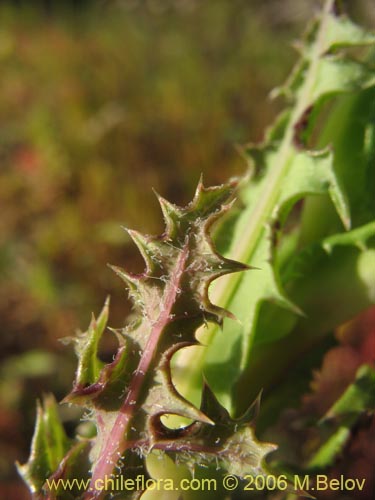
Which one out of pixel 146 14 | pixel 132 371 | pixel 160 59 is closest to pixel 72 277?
pixel 132 371

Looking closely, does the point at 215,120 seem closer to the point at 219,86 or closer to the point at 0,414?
the point at 219,86

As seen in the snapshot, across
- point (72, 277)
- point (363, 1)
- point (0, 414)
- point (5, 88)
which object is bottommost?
point (0, 414)

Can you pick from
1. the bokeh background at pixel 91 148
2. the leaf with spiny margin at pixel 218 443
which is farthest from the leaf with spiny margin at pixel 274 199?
the bokeh background at pixel 91 148

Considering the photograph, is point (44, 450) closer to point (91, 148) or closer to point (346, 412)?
point (346, 412)

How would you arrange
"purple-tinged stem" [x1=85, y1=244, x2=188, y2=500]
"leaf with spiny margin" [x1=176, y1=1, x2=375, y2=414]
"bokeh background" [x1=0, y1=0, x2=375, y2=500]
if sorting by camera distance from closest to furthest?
"purple-tinged stem" [x1=85, y1=244, x2=188, y2=500], "leaf with spiny margin" [x1=176, y1=1, x2=375, y2=414], "bokeh background" [x1=0, y1=0, x2=375, y2=500]

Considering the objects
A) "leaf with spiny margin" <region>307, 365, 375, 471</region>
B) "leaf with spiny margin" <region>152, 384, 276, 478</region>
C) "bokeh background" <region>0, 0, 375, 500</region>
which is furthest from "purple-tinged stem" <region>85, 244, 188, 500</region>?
"bokeh background" <region>0, 0, 375, 500</region>

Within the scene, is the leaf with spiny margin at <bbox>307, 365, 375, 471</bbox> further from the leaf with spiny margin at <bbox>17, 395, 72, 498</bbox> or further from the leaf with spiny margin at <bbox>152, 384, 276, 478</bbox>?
the leaf with spiny margin at <bbox>17, 395, 72, 498</bbox>

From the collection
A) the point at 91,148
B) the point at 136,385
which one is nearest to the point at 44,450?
the point at 136,385
